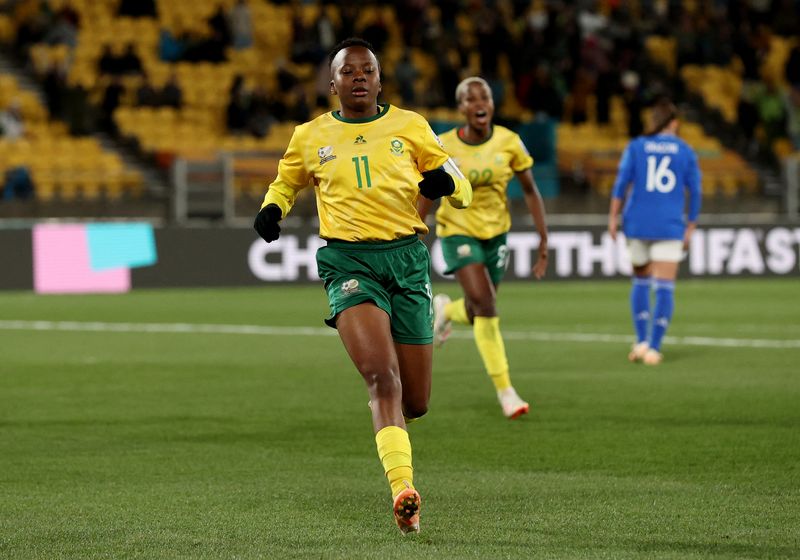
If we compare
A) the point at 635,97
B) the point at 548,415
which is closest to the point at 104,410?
the point at 548,415

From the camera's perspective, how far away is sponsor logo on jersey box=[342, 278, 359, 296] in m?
6.62

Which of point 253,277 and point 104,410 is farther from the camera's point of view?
point 253,277

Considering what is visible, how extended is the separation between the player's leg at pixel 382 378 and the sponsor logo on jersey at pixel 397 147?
2.35 ft

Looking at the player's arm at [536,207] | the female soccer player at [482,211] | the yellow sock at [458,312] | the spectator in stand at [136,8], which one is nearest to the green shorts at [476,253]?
the female soccer player at [482,211]

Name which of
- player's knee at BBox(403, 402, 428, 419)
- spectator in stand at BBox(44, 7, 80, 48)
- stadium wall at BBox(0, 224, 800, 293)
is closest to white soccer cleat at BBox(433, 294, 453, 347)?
player's knee at BBox(403, 402, 428, 419)

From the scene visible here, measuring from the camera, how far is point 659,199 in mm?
13383

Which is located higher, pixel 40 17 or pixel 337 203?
pixel 40 17

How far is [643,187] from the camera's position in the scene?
44.0 feet

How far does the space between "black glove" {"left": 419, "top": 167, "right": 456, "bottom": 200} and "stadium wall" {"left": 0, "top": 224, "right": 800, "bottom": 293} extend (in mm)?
16125

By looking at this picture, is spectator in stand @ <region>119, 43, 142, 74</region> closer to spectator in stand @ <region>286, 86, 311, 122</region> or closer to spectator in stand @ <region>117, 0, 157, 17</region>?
spectator in stand @ <region>117, 0, 157, 17</region>

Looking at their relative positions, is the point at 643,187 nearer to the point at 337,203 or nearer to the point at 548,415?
Result: the point at 548,415

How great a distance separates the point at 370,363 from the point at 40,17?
21.5 meters

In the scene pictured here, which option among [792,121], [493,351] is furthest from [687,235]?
[792,121]

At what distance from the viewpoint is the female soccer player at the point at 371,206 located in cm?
664
